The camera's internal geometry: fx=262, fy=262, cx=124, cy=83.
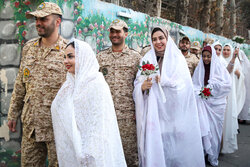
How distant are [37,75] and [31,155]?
909 millimetres

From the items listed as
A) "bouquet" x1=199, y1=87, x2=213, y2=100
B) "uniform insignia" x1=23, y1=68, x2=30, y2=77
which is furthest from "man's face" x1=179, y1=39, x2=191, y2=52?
"uniform insignia" x1=23, y1=68, x2=30, y2=77

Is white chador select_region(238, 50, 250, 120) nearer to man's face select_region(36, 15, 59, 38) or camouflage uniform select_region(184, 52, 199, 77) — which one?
camouflage uniform select_region(184, 52, 199, 77)

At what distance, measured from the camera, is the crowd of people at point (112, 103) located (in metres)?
2.50

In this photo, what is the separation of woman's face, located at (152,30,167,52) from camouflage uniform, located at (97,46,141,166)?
0.40 m

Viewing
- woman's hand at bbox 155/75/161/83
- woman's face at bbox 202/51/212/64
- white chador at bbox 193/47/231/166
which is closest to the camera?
woman's hand at bbox 155/75/161/83

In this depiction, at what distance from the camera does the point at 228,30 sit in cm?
2348

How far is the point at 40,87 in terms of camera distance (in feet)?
9.71

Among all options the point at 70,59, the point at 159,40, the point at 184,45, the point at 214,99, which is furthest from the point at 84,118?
the point at 184,45

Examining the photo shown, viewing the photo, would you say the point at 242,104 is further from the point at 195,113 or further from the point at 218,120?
the point at 195,113

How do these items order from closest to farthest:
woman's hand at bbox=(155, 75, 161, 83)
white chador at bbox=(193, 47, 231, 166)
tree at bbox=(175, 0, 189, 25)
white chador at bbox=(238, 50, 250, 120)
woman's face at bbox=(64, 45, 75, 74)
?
woman's face at bbox=(64, 45, 75, 74) < woman's hand at bbox=(155, 75, 161, 83) < white chador at bbox=(193, 47, 231, 166) < white chador at bbox=(238, 50, 250, 120) < tree at bbox=(175, 0, 189, 25)

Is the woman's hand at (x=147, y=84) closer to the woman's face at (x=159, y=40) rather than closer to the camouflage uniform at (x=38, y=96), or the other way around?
the woman's face at (x=159, y=40)

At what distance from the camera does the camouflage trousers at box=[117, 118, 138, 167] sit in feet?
11.8

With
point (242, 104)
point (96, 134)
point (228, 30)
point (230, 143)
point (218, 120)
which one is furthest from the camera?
point (228, 30)

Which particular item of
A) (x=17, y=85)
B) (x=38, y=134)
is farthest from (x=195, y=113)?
(x=17, y=85)
